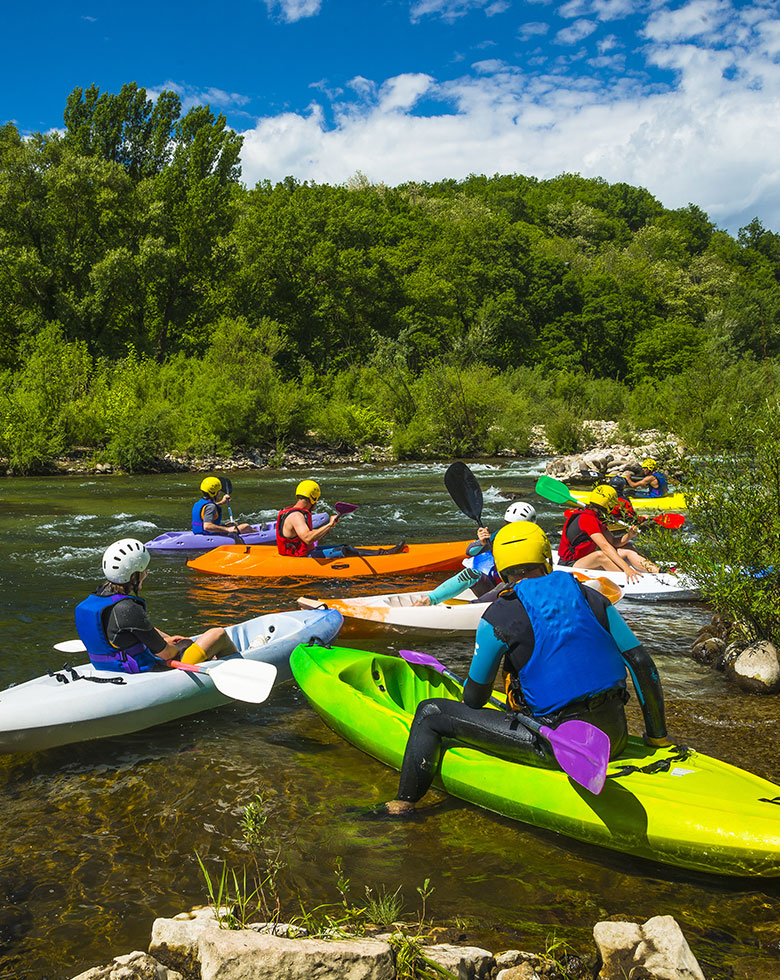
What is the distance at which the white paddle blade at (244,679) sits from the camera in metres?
3.89

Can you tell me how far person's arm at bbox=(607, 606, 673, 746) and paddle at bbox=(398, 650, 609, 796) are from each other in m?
0.33

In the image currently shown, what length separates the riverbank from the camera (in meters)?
18.8

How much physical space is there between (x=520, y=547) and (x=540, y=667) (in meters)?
0.47

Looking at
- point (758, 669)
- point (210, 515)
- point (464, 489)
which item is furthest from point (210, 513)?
point (758, 669)

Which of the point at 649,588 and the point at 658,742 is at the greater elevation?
the point at 658,742

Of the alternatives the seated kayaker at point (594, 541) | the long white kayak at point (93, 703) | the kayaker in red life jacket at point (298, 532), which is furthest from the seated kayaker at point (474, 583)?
the kayaker in red life jacket at point (298, 532)

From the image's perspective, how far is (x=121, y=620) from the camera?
3949 millimetres

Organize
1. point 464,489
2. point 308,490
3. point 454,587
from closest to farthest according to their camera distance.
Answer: point 454,587 < point 464,489 < point 308,490

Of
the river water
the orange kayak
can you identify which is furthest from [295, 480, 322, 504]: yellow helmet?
the river water

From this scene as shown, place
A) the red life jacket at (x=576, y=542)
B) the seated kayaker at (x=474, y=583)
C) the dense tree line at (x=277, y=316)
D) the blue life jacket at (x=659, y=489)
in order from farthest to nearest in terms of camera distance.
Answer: the dense tree line at (x=277, y=316) < the blue life jacket at (x=659, y=489) < the red life jacket at (x=576, y=542) < the seated kayaker at (x=474, y=583)

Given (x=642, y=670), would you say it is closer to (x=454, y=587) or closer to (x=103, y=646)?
(x=103, y=646)

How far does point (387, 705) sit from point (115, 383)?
21.5 m

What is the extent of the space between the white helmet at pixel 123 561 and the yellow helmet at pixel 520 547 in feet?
6.47

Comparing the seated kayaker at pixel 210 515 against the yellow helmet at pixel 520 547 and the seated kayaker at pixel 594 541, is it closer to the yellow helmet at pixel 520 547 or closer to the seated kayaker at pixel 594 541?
the seated kayaker at pixel 594 541
